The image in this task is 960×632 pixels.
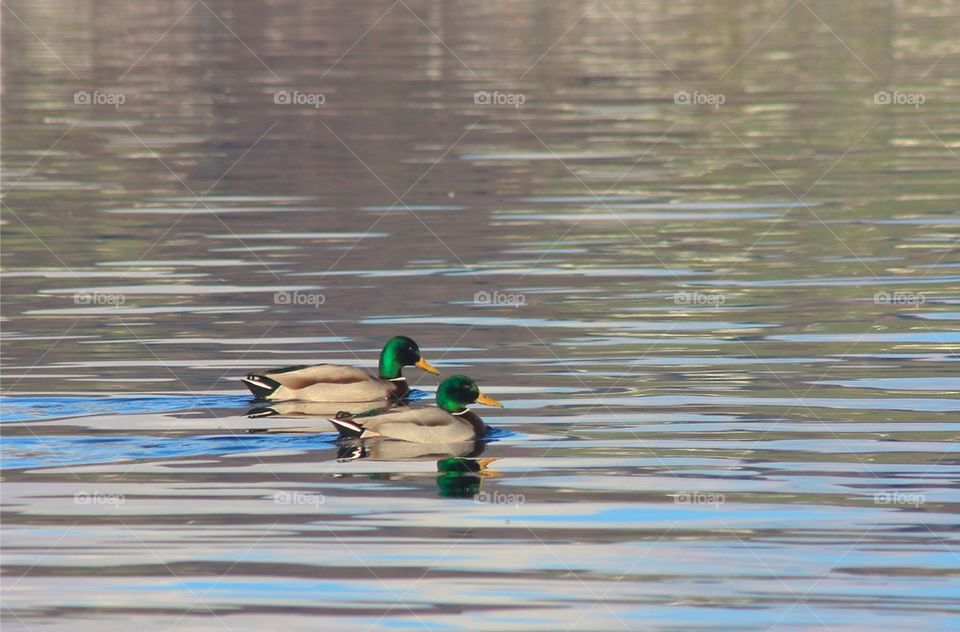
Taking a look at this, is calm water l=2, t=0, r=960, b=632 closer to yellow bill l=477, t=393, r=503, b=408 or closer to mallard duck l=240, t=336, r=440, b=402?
yellow bill l=477, t=393, r=503, b=408

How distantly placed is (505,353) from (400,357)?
1614mm

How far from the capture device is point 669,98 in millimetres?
45312

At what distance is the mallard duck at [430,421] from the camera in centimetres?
1462

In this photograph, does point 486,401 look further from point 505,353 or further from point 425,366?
point 505,353

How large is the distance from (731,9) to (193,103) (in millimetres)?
41990

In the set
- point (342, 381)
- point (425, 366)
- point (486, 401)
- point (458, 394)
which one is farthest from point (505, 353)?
point (458, 394)

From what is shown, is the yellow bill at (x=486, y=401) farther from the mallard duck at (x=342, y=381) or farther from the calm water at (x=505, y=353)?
the mallard duck at (x=342, y=381)

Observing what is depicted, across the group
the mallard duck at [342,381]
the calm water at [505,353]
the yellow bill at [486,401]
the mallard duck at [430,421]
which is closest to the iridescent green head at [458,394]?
the mallard duck at [430,421]

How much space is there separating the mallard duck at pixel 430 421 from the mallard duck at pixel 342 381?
106 cm

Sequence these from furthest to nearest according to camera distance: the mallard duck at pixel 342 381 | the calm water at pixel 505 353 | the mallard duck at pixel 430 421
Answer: the mallard duck at pixel 342 381
the mallard duck at pixel 430 421
the calm water at pixel 505 353

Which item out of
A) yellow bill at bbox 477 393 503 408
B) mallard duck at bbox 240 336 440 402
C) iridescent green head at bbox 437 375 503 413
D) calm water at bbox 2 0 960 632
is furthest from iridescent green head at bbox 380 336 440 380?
iridescent green head at bbox 437 375 503 413

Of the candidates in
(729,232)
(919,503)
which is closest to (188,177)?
(729,232)

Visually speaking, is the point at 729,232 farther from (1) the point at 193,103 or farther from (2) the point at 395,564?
(1) the point at 193,103

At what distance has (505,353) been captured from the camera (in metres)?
18.1
